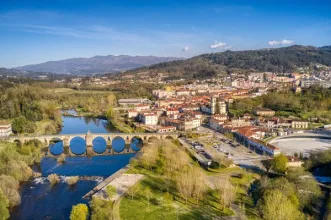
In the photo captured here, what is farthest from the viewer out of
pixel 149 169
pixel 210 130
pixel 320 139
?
pixel 210 130

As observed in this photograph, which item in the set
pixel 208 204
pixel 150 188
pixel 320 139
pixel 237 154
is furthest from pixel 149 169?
pixel 320 139

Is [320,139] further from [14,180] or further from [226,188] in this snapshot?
[14,180]

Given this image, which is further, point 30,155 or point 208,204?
point 30,155

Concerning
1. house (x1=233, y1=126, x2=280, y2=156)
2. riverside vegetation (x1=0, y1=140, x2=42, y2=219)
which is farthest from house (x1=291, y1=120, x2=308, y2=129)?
riverside vegetation (x1=0, y1=140, x2=42, y2=219)

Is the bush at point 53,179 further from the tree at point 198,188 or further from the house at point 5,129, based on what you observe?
the house at point 5,129

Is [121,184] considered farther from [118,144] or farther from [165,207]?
[118,144]
